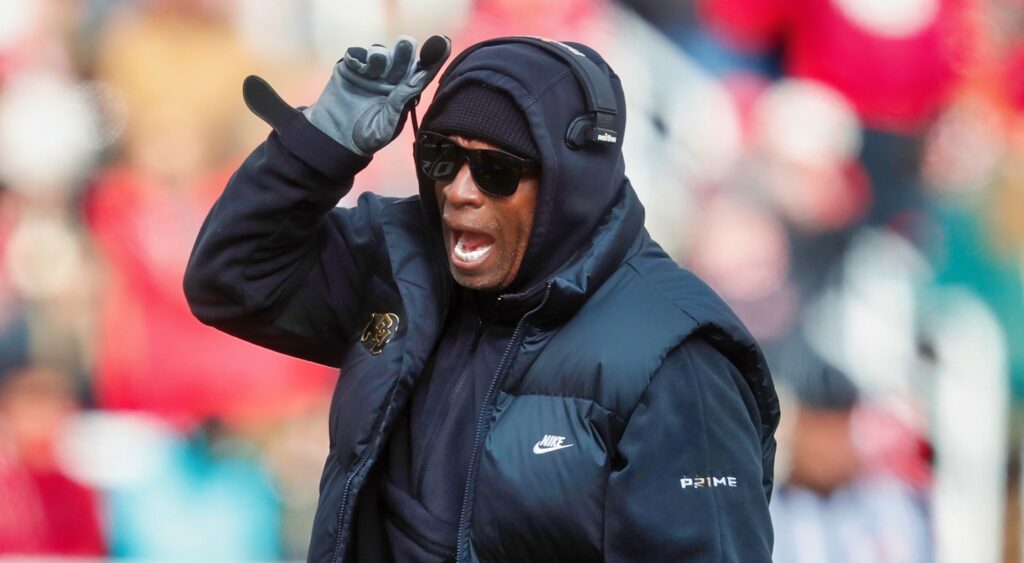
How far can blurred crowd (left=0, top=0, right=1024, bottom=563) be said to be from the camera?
4.64 metres

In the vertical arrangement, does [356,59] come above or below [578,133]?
above

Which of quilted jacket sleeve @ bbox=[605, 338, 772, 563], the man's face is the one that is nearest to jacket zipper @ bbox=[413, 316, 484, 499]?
the man's face

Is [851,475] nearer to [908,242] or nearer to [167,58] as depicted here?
[908,242]

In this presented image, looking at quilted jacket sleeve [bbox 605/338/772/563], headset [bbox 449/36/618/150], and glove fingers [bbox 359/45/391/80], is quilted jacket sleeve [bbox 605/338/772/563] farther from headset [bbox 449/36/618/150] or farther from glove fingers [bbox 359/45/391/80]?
glove fingers [bbox 359/45/391/80]

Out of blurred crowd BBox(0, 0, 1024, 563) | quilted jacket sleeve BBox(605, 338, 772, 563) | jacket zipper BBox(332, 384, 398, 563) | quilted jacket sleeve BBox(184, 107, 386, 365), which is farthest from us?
blurred crowd BBox(0, 0, 1024, 563)

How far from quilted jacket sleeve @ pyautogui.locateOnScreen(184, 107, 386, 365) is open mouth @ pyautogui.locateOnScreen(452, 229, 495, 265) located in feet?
0.80

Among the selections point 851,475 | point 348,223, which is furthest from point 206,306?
point 851,475

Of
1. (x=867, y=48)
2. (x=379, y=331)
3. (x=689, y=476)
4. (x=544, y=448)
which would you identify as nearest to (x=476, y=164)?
(x=379, y=331)

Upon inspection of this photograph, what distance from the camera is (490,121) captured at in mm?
2312

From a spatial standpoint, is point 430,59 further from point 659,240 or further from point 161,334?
point 161,334

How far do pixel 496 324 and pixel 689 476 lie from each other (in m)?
0.44

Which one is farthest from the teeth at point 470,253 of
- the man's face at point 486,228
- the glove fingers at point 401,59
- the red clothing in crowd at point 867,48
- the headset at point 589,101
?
the red clothing in crowd at point 867,48

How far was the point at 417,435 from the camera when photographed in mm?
2346

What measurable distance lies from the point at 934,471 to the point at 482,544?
9.73ft
